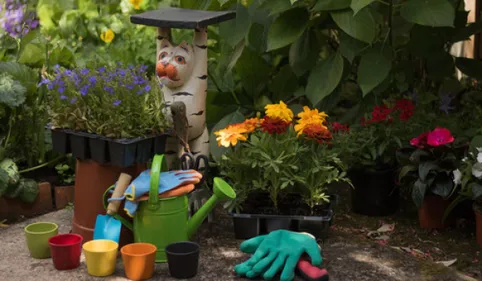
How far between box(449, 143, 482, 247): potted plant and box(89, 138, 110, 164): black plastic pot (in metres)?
1.42

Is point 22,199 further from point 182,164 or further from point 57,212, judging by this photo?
point 182,164

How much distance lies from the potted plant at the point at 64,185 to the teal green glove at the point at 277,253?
108 centimetres

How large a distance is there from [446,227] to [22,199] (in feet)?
6.30

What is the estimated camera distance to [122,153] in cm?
288

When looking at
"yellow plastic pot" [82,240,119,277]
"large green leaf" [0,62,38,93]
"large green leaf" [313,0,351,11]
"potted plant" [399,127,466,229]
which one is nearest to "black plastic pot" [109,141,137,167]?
"yellow plastic pot" [82,240,119,277]

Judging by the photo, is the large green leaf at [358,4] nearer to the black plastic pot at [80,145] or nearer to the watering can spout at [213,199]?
the watering can spout at [213,199]

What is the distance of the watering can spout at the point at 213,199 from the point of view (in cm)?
281

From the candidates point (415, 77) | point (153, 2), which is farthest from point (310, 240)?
point (153, 2)

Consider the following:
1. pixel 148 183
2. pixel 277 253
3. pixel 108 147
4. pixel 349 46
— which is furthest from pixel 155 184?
pixel 349 46

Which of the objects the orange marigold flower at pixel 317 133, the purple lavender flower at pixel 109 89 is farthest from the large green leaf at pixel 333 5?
the purple lavender flower at pixel 109 89

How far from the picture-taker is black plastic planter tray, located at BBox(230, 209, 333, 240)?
305 centimetres

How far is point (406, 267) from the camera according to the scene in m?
2.86

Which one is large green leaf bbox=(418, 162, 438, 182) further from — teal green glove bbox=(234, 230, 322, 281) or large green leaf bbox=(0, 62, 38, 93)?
large green leaf bbox=(0, 62, 38, 93)

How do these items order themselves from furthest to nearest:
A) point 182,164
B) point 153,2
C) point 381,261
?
point 153,2, point 182,164, point 381,261
